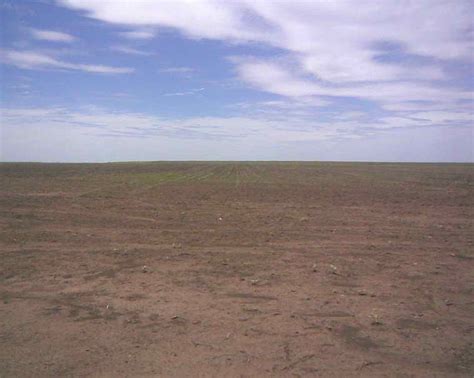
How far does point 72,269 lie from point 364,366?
5.19m

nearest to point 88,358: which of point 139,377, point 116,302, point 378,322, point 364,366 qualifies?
point 139,377

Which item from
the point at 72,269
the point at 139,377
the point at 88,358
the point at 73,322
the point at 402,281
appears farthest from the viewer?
the point at 72,269

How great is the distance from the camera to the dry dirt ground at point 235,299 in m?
4.36

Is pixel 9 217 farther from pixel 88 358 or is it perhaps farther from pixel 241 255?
pixel 88 358

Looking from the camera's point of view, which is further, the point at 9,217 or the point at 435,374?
the point at 9,217

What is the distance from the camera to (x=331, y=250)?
896cm

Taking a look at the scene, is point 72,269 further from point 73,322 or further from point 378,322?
point 378,322

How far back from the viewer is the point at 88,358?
438 cm

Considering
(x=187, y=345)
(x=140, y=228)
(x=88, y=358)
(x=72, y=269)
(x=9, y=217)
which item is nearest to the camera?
(x=88, y=358)

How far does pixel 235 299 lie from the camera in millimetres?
6039

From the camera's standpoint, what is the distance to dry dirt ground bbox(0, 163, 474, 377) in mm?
4359

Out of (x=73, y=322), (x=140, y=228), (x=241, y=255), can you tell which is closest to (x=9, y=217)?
(x=140, y=228)

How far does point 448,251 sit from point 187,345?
6.50 meters

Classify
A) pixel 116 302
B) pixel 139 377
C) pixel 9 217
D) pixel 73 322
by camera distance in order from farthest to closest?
pixel 9 217
pixel 116 302
pixel 73 322
pixel 139 377
